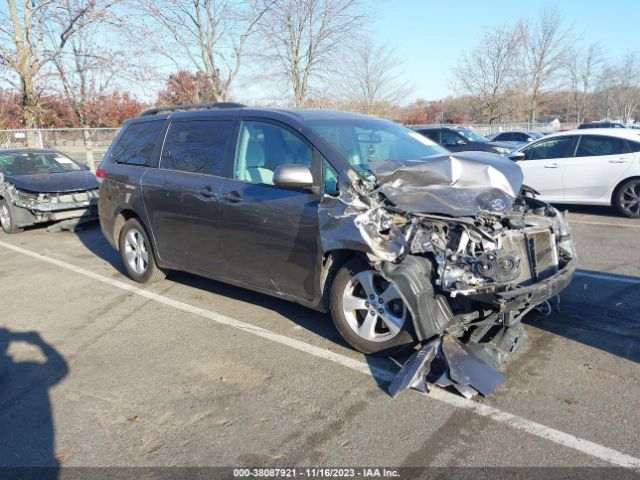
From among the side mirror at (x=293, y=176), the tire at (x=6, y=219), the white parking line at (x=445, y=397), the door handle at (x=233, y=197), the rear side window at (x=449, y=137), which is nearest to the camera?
the white parking line at (x=445, y=397)

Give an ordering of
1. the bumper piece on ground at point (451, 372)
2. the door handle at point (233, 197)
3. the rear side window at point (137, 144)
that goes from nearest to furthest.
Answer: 1. the bumper piece on ground at point (451, 372)
2. the door handle at point (233, 197)
3. the rear side window at point (137, 144)

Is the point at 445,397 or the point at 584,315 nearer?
the point at 445,397

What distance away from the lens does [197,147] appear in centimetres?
521

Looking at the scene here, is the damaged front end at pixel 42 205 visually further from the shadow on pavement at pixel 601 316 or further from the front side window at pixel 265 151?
the shadow on pavement at pixel 601 316

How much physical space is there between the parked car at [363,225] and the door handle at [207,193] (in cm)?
1

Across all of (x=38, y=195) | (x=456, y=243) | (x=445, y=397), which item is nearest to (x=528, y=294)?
(x=456, y=243)

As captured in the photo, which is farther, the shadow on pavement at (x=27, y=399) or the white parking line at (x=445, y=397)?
the shadow on pavement at (x=27, y=399)

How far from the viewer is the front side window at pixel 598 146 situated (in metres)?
9.09

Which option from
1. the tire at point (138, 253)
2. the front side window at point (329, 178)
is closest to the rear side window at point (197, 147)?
the tire at point (138, 253)

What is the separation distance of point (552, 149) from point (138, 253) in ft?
25.2

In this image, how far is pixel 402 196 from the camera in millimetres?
3783

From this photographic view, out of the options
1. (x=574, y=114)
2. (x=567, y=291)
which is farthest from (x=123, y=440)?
(x=574, y=114)

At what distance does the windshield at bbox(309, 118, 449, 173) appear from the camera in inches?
170

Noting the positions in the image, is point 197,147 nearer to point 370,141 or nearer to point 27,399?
point 370,141
